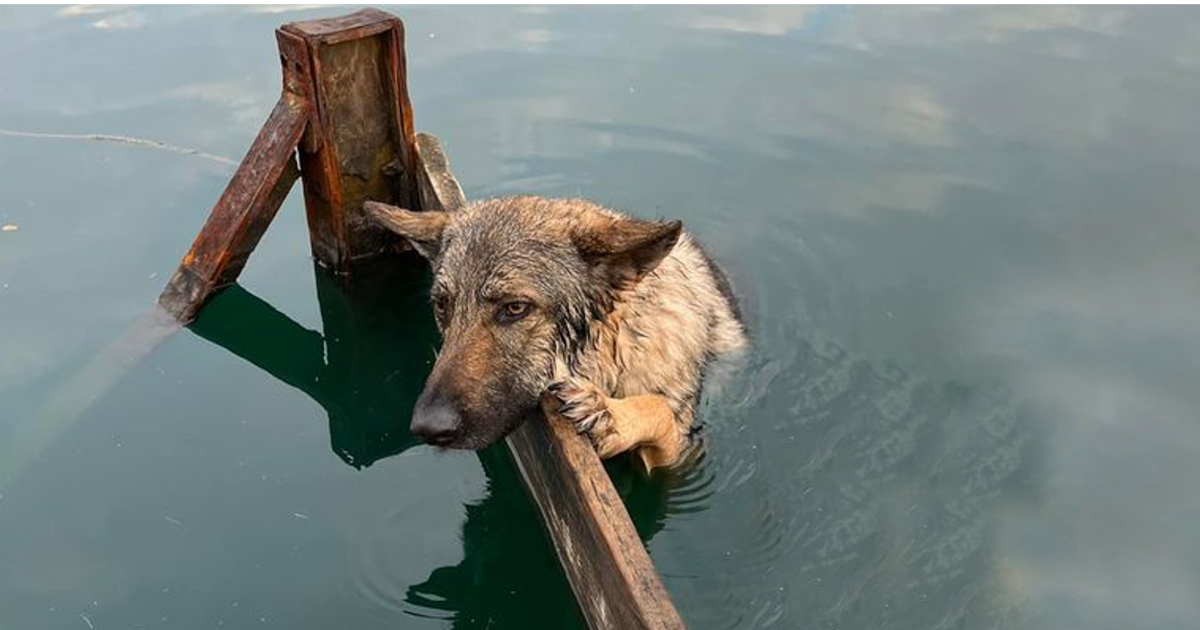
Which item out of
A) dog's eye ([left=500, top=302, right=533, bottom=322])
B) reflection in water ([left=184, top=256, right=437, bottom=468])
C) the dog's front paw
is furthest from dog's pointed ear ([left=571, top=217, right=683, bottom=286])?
reflection in water ([left=184, top=256, right=437, bottom=468])

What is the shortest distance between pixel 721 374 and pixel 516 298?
204 cm

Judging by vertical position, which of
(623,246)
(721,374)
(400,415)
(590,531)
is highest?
(623,246)

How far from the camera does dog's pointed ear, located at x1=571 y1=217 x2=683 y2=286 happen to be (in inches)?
181

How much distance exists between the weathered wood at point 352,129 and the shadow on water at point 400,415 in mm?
411

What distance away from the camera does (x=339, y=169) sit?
6676 mm

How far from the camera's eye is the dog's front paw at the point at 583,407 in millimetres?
4637

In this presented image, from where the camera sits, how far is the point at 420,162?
6.73 metres

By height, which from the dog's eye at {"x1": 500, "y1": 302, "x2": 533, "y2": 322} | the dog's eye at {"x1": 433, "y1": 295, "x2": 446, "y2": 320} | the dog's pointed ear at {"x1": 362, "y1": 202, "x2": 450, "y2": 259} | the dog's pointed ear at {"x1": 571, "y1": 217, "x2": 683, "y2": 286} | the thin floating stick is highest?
the dog's pointed ear at {"x1": 571, "y1": 217, "x2": 683, "y2": 286}

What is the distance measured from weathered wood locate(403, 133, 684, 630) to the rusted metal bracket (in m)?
0.03

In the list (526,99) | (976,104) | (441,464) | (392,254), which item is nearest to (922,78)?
(976,104)

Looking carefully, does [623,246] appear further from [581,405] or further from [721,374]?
[721,374]

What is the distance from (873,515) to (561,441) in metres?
2.21

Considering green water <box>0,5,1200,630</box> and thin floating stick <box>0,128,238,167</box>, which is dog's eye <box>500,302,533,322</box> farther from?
thin floating stick <box>0,128,238,167</box>

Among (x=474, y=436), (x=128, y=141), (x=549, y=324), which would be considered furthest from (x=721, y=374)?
(x=128, y=141)
